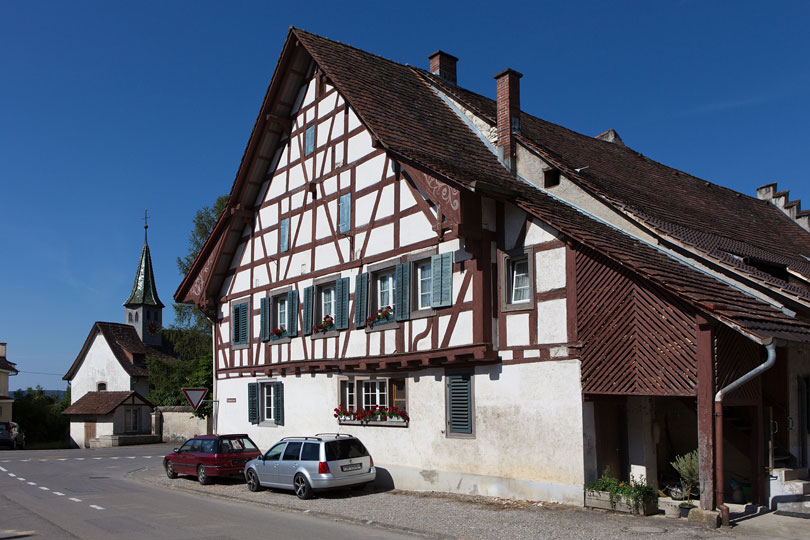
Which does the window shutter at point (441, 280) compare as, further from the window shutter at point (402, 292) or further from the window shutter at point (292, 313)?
the window shutter at point (292, 313)

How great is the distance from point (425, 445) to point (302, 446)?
270cm

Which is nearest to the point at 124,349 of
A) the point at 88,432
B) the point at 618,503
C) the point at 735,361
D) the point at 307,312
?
the point at 88,432

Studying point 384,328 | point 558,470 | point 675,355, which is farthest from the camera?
point 384,328

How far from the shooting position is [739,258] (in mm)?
15727

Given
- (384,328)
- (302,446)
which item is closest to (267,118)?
(384,328)

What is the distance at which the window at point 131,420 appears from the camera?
45.8m

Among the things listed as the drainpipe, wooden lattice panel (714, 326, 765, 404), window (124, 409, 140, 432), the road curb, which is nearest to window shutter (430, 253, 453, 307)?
the road curb

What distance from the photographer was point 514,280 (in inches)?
623

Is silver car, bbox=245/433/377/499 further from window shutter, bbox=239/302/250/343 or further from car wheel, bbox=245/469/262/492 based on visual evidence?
window shutter, bbox=239/302/250/343

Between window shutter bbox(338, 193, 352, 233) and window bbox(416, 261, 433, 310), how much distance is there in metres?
3.02

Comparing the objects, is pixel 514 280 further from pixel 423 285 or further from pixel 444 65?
pixel 444 65

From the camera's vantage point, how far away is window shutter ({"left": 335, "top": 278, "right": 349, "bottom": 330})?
19.7m

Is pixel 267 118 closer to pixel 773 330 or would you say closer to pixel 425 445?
pixel 425 445

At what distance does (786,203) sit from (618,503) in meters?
17.9
